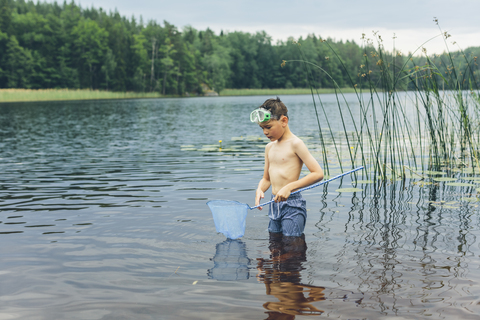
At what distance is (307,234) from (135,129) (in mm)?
18659

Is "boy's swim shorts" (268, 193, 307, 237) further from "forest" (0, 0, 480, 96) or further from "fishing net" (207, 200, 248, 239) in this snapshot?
"forest" (0, 0, 480, 96)

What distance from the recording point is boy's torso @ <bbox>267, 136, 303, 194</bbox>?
181 inches

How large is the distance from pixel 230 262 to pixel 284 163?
3.89ft

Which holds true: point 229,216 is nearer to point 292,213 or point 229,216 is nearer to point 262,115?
point 292,213

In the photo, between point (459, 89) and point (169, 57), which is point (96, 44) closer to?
point (169, 57)

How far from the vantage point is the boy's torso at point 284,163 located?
15.1ft

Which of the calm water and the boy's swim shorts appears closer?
the calm water

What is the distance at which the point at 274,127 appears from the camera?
4535 millimetres

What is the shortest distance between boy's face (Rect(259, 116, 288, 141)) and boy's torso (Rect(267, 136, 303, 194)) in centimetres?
13

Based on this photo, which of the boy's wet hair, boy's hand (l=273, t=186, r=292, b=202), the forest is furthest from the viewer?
the forest

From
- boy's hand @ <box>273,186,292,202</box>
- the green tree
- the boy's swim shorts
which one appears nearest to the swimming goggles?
boy's hand @ <box>273,186,292,202</box>

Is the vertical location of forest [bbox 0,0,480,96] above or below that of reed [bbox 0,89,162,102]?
above

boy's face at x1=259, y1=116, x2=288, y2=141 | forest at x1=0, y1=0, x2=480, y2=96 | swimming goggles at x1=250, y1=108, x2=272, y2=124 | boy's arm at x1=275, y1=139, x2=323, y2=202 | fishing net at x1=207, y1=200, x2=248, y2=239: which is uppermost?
forest at x1=0, y1=0, x2=480, y2=96

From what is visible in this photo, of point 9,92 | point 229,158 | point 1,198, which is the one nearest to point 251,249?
point 1,198
